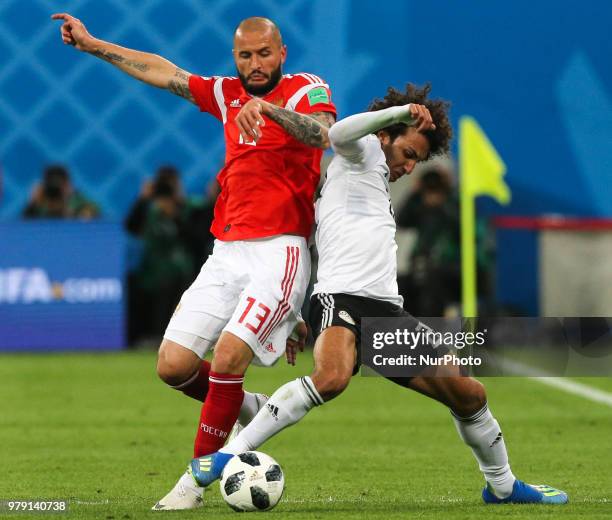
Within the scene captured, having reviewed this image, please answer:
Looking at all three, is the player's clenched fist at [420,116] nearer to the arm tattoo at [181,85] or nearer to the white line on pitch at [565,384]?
the arm tattoo at [181,85]

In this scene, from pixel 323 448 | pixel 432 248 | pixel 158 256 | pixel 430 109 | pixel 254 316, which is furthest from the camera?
pixel 158 256

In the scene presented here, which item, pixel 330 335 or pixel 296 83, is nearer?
pixel 330 335

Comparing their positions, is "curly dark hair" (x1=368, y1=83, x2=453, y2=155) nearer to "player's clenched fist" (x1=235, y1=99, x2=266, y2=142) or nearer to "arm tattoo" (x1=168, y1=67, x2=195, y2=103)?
"player's clenched fist" (x1=235, y1=99, x2=266, y2=142)

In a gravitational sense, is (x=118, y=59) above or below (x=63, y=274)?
above

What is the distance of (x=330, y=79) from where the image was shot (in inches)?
688

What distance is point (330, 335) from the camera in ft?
20.5

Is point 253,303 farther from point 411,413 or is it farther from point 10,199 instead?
point 10,199

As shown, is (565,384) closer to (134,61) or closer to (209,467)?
(134,61)

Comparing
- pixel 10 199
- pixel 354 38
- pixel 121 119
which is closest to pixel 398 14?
pixel 354 38

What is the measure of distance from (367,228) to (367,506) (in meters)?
1.19

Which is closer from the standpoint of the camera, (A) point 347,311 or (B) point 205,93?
(A) point 347,311

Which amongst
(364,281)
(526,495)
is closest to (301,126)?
(364,281)

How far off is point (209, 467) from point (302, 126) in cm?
149

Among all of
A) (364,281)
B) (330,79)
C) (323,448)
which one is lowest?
(323,448)
